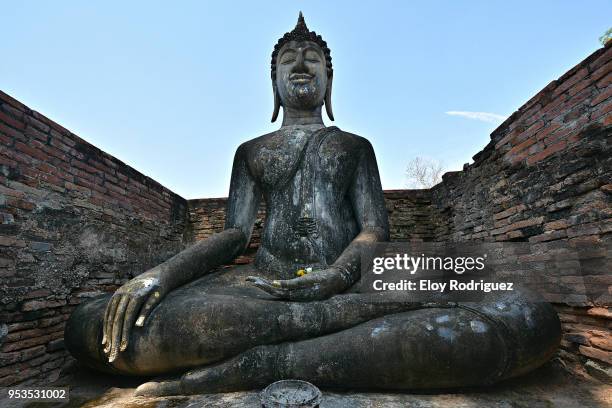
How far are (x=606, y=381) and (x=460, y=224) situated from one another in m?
3.60

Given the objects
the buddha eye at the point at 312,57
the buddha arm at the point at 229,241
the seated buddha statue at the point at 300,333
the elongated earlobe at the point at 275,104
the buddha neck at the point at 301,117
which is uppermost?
the buddha eye at the point at 312,57

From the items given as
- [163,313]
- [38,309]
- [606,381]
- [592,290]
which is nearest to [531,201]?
[592,290]

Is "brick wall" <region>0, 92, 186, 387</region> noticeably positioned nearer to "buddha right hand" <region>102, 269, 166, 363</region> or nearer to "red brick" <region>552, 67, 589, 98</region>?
"buddha right hand" <region>102, 269, 166, 363</region>

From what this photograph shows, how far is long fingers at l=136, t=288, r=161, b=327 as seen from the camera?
1.91 m

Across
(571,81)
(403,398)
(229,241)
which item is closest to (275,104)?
(229,241)

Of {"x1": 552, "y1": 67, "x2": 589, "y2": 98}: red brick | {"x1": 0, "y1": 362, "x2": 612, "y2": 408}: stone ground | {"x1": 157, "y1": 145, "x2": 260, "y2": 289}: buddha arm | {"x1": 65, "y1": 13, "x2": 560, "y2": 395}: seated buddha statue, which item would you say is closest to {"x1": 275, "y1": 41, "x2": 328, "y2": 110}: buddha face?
{"x1": 157, "y1": 145, "x2": 260, "y2": 289}: buddha arm

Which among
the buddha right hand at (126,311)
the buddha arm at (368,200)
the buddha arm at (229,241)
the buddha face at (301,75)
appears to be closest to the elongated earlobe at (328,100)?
the buddha face at (301,75)

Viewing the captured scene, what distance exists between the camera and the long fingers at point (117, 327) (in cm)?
184

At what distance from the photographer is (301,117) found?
3336mm

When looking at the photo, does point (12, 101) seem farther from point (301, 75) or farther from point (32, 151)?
point (301, 75)

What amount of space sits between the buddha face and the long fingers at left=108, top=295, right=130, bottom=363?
2130 millimetres

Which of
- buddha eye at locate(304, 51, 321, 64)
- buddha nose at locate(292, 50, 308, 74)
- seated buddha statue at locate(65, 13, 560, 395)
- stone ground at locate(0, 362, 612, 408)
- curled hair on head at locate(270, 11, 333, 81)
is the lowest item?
stone ground at locate(0, 362, 612, 408)

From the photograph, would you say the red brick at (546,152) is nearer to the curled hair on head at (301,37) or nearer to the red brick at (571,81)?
the red brick at (571,81)

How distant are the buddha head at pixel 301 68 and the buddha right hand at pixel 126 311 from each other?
6.50 ft
